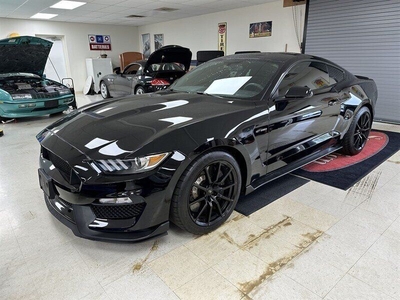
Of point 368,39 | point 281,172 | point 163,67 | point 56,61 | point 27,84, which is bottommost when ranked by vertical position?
point 281,172

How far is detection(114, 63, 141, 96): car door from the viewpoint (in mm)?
6703

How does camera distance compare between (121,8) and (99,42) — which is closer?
(121,8)

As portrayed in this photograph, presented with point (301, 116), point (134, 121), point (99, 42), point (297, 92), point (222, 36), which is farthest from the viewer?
point (99, 42)

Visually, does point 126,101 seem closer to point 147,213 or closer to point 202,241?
point 147,213

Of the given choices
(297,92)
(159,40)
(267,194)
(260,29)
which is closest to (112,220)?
(267,194)

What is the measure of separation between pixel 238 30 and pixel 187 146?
24.2 ft

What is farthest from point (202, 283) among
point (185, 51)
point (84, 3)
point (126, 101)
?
point (84, 3)

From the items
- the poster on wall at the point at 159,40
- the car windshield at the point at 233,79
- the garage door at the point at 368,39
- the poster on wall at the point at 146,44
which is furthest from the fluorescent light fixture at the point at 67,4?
the car windshield at the point at 233,79

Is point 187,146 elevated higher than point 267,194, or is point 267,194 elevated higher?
point 187,146

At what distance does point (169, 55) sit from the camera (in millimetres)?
6066

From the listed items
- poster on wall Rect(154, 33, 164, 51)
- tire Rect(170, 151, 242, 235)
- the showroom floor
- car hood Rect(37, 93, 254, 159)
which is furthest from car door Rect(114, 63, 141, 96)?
tire Rect(170, 151, 242, 235)

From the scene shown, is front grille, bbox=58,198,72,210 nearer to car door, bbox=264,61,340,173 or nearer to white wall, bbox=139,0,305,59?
car door, bbox=264,61,340,173

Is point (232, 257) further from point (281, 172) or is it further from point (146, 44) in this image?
point (146, 44)

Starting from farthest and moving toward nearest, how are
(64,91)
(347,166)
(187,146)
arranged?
(64,91) → (347,166) → (187,146)
